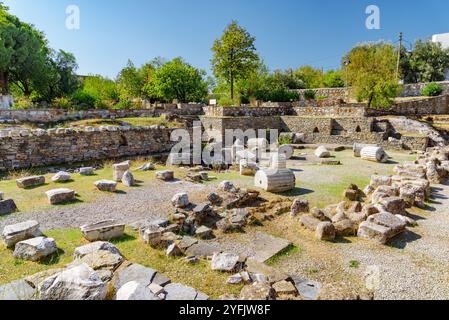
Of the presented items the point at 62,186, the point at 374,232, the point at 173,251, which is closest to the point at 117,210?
the point at 173,251

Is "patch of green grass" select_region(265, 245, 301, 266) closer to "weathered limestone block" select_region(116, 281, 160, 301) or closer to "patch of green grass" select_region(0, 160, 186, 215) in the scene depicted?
"weathered limestone block" select_region(116, 281, 160, 301)

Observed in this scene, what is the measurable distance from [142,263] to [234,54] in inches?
875

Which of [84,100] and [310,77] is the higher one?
[310,77]

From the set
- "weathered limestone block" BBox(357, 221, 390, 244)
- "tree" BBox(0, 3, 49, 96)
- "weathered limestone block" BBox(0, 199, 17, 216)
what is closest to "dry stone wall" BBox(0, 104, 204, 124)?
"tree" BBox(0, 3, 49, 96)

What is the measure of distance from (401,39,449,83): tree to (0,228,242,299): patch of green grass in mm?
40291

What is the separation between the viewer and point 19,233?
555 cm

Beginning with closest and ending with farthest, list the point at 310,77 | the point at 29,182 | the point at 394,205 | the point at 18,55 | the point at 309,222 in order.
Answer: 1. the point at 309,222
2. the point at 394,205
3. the point at 29,182
4. the point at 18,55
5. the point at 310,77

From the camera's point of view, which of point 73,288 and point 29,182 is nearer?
point 73,288

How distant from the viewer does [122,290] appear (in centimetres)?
374

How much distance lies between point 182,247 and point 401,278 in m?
3.61

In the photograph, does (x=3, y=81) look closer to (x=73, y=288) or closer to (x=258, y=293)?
(x=73, y=288)

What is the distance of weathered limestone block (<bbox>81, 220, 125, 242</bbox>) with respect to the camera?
19.4 feet

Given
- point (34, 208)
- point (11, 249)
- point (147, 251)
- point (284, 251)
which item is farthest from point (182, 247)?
point (34, 208)
